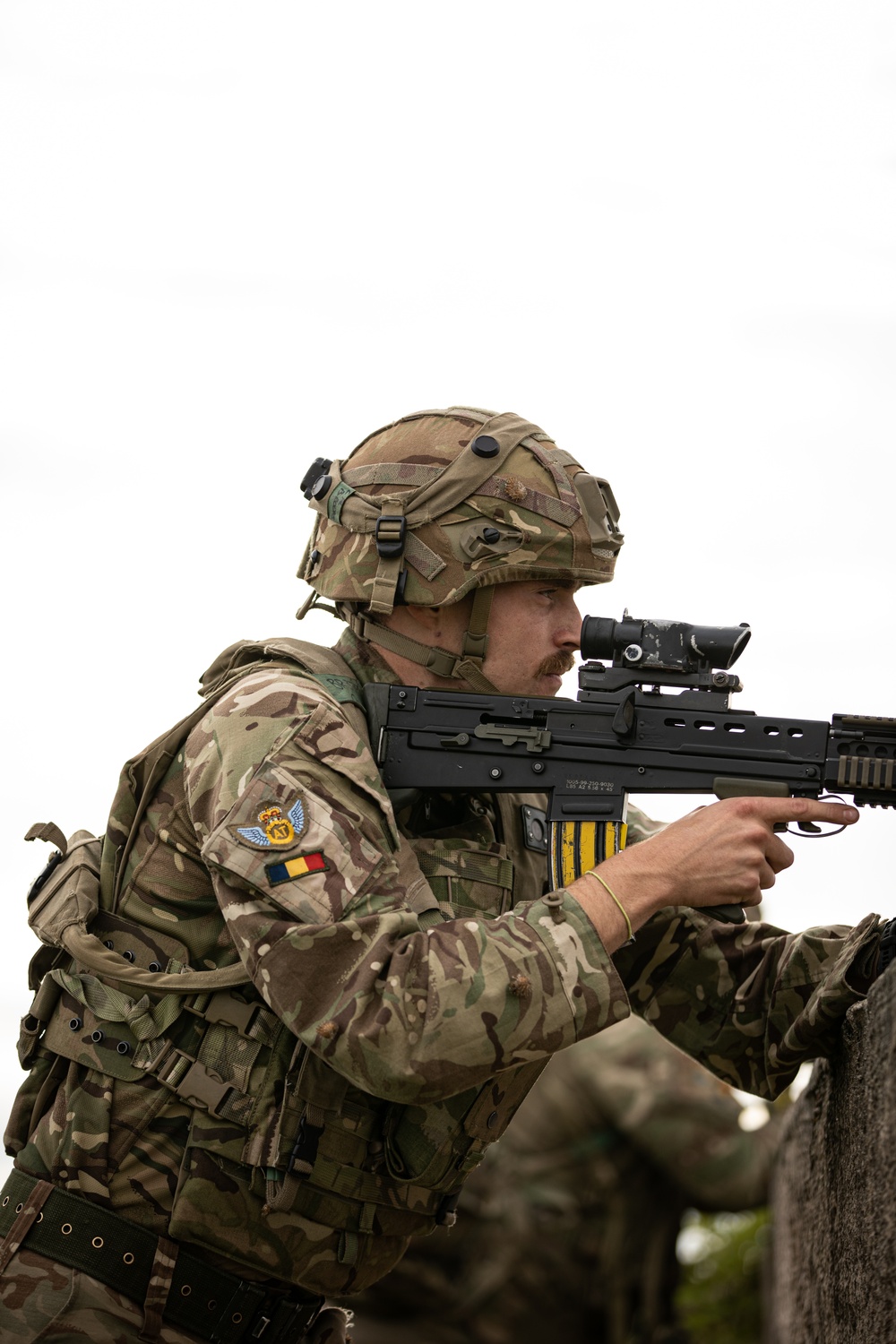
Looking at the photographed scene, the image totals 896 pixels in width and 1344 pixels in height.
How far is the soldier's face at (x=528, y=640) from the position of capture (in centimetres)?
469

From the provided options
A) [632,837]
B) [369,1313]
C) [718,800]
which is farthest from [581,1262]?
[718,800]

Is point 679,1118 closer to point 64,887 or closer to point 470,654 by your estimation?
point 470,654

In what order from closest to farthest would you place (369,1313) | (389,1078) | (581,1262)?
(389,1078) < (369,1313) < (581,1262)

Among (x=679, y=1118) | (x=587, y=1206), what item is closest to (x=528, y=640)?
(x=679, y=1118)

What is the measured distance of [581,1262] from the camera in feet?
39.8

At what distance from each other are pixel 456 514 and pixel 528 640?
44 centimetres

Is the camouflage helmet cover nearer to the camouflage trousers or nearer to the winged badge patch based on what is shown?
the winged badge patch

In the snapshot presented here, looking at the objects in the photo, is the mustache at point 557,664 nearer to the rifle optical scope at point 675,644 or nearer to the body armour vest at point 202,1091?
the rifle optical scope at point 675,644

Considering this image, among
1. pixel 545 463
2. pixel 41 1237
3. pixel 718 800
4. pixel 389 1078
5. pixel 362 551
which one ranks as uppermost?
pixel 545 463

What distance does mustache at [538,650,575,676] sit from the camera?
15.5 feet

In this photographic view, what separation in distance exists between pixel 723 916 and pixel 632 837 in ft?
2.42

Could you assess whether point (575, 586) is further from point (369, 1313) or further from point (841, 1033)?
point (369, 1313)

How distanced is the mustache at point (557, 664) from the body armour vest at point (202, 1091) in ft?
2.00

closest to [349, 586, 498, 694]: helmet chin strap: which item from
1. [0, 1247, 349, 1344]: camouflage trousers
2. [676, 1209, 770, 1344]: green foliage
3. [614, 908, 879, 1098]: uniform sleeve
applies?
[614, 908, 879, 1098]: uniform sleeve
